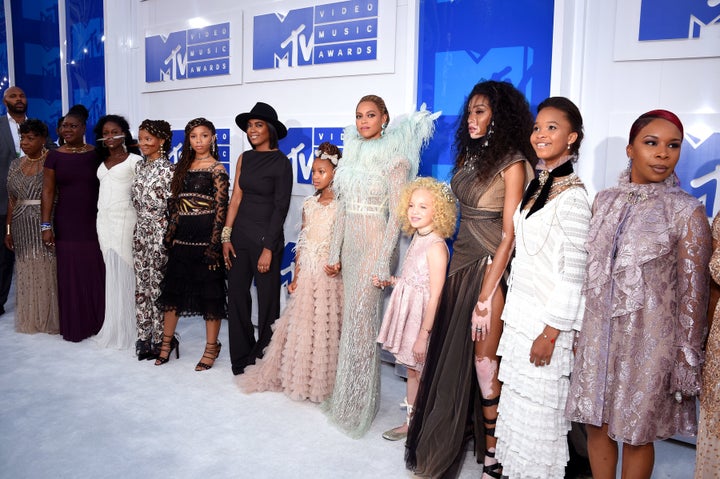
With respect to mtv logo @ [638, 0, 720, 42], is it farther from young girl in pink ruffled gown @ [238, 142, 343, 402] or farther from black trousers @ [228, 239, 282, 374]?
black trousers @ [228, 239, 282, 374]

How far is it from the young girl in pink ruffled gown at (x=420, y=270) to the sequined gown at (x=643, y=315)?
0.84m

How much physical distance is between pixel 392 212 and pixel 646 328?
143 centimetres

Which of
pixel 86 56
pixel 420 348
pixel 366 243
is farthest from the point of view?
pixel 86 56

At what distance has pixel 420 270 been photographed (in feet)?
9.29

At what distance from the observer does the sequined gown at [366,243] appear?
3031mm

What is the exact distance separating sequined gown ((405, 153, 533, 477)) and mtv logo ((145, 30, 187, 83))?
4.03 m

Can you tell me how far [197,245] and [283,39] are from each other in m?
2.04

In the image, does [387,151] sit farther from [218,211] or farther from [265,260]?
[218,211]

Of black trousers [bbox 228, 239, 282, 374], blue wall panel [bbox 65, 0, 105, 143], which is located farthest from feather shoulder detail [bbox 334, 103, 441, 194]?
blue wall panel [bbox 65, 0, 105, 143]

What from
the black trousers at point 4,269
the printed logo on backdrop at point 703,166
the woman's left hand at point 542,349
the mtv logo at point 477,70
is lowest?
the black trousers at point 4,269

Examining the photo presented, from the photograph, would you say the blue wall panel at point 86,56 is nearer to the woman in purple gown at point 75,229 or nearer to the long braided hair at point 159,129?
the woman in purple gown at point 75,229

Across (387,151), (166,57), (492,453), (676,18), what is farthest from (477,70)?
(166,57)

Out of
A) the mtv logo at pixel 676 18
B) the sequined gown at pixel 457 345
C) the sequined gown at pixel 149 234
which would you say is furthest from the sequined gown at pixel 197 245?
the mtv logo at pixel 676 18

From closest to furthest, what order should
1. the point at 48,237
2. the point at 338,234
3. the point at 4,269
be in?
the point at 338,234, the point at 48,237, the point at 4,269
